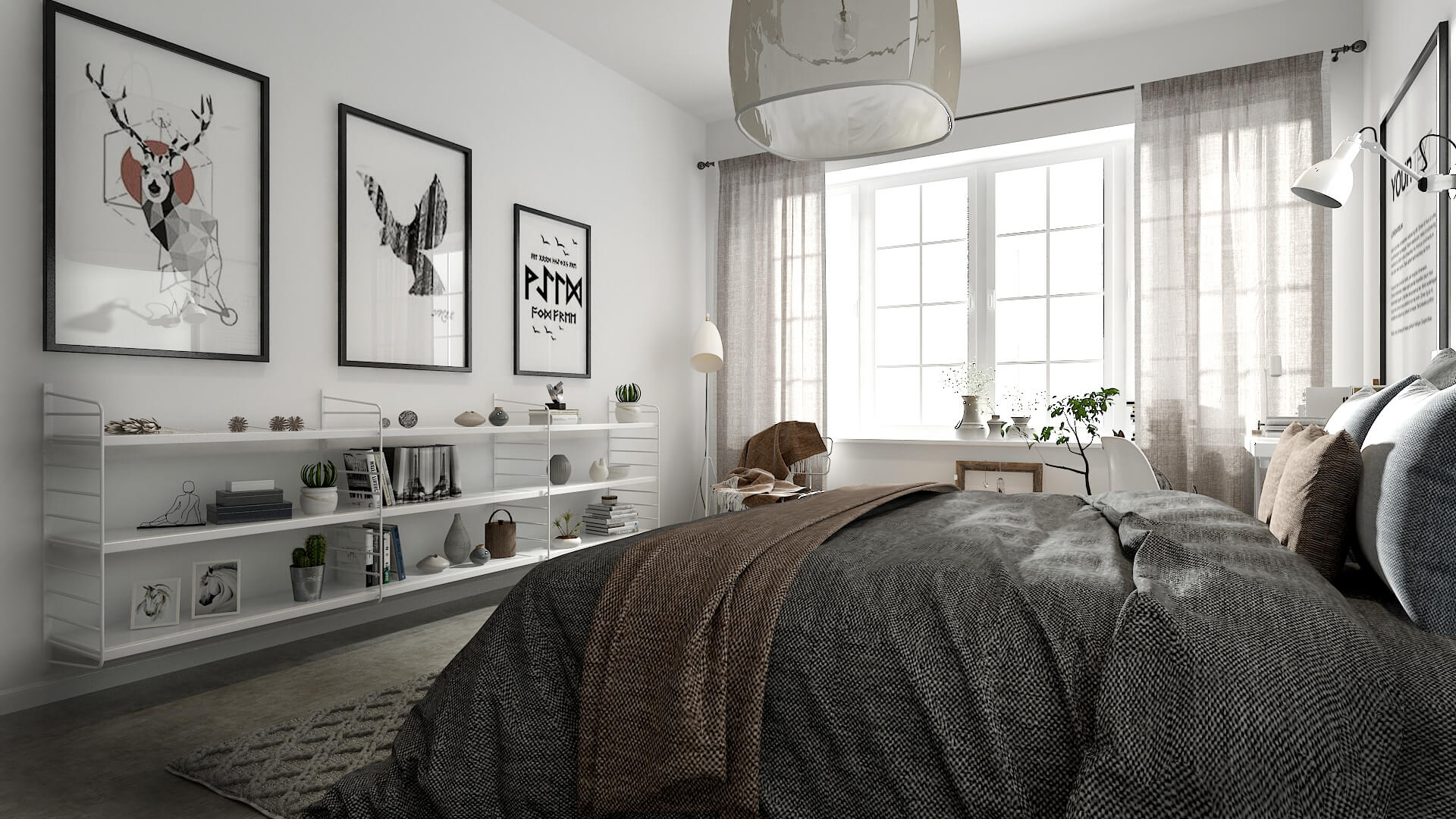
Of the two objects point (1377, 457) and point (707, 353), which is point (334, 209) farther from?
point (1377, 457)

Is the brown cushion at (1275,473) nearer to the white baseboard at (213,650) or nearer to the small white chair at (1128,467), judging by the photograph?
the small white chair at (1128,467)

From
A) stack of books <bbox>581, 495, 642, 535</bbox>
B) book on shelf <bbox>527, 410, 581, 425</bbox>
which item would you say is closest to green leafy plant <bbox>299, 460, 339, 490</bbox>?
book on shelf <bbox>527, 410, 581, 425</bbox>

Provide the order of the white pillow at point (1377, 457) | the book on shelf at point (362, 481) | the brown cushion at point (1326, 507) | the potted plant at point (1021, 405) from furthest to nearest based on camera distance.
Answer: the potted plant at point (1021, 405), the book on shelf at point (362, 481), the brown cushion at point (1326, 507), the white pillow at point (1377, 457)

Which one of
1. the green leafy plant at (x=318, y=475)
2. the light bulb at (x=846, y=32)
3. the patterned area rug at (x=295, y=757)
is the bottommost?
the patterned area rug at (x=295, y=757)

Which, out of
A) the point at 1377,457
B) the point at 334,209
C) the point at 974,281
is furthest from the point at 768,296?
the point at 1377,457

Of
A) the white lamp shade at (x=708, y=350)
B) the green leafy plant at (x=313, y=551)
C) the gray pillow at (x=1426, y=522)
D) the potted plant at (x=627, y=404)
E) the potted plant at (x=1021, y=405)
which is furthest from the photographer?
the white lamp shade at (x=708, y=350)

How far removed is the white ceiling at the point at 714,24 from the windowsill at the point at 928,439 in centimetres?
213

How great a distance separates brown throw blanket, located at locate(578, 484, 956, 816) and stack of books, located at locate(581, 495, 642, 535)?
2.78 meters

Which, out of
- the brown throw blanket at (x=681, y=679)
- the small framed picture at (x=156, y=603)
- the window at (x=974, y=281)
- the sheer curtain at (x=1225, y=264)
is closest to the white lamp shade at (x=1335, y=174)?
the sheer curtain at (x=1225, y=264)

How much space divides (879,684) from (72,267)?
276 cm

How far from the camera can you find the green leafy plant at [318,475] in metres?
3.06

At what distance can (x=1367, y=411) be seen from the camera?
202 centimetres

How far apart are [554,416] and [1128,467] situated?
269cm

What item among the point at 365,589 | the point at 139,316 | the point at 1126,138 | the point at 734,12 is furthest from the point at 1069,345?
the point at 139,316
